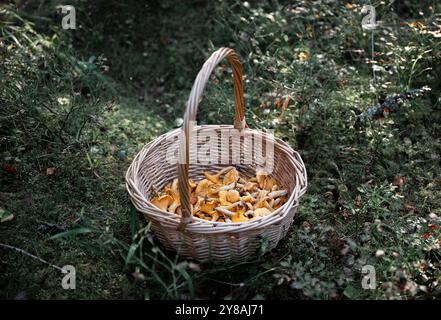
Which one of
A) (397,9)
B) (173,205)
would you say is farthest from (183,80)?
(397,9)

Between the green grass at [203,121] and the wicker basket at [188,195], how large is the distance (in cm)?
10

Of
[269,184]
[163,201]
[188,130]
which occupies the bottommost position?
[269,184]

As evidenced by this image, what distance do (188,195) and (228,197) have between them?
562mm

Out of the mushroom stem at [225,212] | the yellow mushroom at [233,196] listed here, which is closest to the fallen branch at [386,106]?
the yellow mushroom at [233,196]

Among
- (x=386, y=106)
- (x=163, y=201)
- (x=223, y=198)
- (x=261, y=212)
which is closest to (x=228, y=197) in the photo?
(x=223, y=198)

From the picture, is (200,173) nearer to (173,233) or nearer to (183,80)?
(173,233)

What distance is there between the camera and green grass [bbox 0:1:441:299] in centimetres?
235

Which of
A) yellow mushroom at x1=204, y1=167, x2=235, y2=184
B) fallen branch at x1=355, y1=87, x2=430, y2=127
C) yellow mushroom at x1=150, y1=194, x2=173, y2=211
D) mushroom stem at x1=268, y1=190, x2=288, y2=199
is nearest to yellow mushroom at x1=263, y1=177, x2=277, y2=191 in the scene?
mushroom stem at x1=268, y1=190, x2=288, y2=199

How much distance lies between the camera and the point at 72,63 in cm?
354

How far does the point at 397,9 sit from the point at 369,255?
108 inches

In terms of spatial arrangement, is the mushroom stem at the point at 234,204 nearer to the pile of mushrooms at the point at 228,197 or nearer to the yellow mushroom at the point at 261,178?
the pile of mushrooms at the point at 228,197

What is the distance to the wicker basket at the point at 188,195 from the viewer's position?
6.95 ft

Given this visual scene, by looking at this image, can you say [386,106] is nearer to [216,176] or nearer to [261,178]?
[261,178]

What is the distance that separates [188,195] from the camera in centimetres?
214
